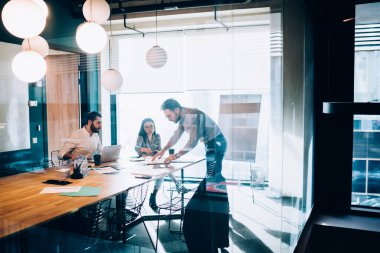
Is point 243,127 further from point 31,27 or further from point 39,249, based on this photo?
point 39,249

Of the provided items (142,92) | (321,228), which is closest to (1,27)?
(142,92)

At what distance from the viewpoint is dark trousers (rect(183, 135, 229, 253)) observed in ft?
8.83

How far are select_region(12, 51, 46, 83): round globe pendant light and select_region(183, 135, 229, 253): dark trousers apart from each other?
140 centimetres

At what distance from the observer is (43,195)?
2.34m

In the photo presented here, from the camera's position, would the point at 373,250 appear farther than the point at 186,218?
No

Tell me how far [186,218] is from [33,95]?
128 inches

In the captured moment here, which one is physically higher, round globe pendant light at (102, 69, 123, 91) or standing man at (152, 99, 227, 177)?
round globe pendant light at (102, 69, 123, 91)

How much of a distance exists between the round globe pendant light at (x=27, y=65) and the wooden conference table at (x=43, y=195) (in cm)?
82

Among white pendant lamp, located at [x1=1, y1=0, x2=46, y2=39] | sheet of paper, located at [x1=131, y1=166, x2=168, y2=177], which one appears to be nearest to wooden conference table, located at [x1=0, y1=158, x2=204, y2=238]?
sheet of paper, located at [x1=131, y1=166, x2=168, y2=177]

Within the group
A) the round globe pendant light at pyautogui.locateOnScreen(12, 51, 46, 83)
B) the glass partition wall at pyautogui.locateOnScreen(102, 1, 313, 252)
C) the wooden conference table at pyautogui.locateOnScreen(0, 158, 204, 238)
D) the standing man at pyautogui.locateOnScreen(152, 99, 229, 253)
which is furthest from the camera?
the standing man at pyautogui.locateOnScreen(152, 99, 229, 253)

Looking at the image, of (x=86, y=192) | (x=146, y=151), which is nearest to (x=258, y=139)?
(x=86, y=192)

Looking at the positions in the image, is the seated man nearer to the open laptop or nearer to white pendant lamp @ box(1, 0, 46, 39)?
the open laptop

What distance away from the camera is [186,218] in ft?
8.79

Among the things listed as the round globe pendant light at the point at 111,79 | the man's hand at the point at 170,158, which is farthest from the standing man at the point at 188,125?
the round globe pendant light at the point at 111,79
